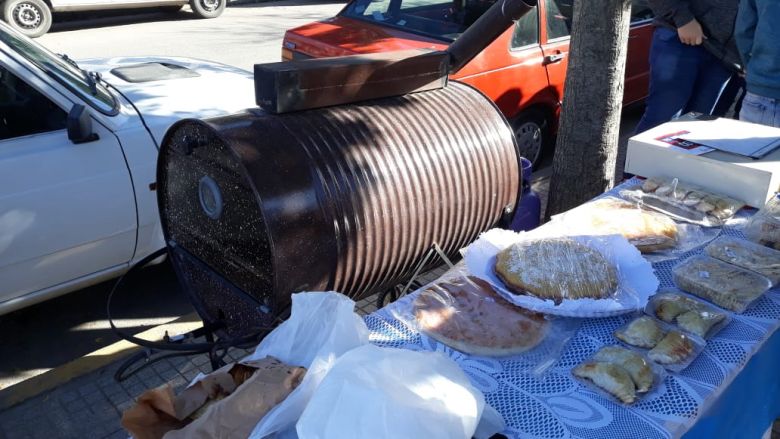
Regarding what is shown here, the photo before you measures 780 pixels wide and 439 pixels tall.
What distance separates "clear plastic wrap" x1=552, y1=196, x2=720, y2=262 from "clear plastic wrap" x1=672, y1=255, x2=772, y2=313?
→ 131 mm

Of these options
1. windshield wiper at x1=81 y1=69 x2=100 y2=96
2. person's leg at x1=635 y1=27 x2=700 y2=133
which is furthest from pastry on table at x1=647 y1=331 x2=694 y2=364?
windshield wiper at x1=81 y1=69 x2=100 y2=96

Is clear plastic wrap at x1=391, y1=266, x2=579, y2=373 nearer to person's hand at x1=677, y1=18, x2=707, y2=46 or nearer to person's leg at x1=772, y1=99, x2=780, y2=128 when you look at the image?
person's leg at x1=772, y1=99, x2=780, y2=128

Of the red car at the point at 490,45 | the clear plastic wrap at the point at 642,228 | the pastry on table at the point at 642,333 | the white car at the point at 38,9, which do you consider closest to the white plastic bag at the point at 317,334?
the pastry on table at the point at 642,333

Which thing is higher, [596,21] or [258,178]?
[596,21]

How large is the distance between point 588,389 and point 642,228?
936 mm

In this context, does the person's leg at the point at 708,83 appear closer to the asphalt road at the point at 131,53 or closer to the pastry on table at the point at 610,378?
the pastry on table at the point at 610,378

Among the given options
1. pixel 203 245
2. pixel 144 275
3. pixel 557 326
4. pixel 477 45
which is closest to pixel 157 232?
pixel 144 275

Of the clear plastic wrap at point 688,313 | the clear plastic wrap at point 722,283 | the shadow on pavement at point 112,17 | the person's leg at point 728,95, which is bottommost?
the clear plastic wrap at point 688,313

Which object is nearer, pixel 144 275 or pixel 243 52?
pixel 144 275

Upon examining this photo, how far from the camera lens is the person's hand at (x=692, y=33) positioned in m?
3.93

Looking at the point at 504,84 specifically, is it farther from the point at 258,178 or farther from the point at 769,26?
the point at 258,178

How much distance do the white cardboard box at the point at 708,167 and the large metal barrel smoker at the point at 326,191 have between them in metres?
0.56

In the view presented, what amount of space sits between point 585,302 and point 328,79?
46.6 inches

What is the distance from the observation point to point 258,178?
2.03 m
